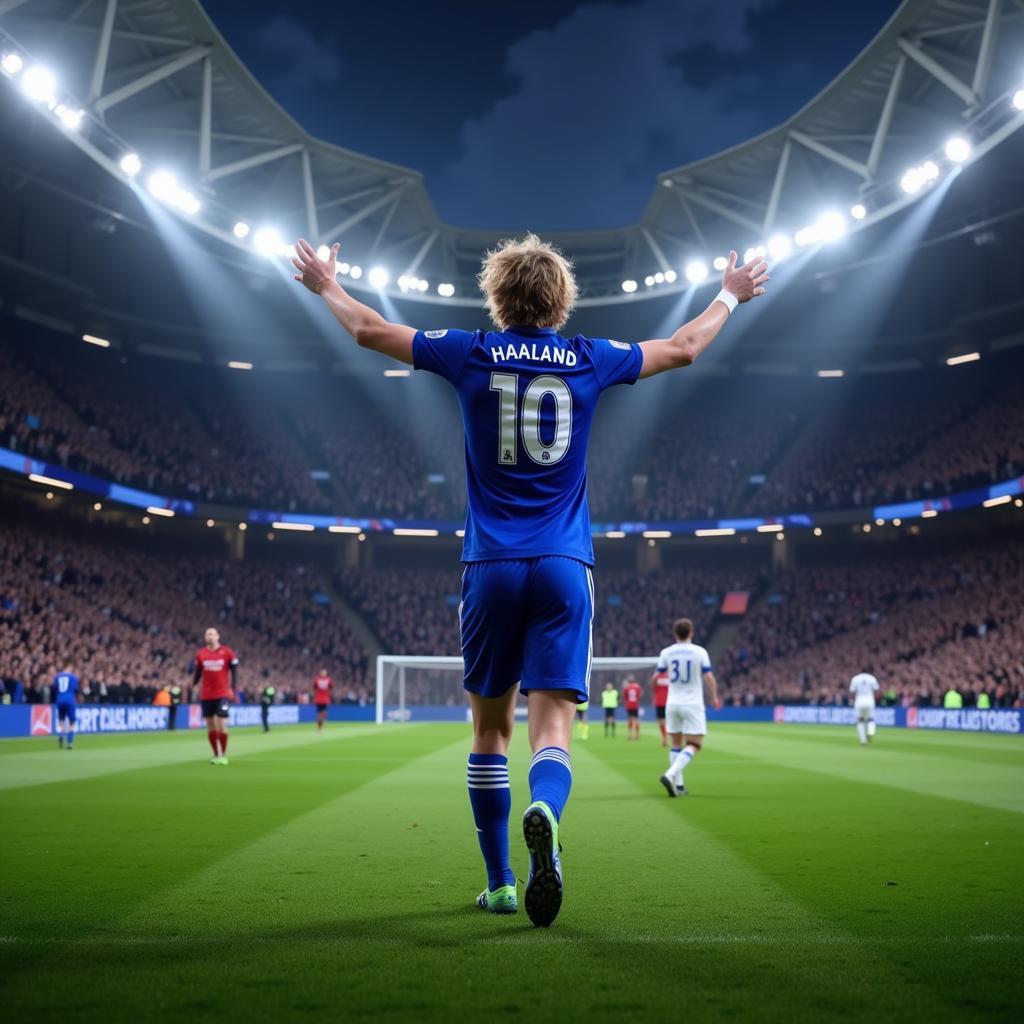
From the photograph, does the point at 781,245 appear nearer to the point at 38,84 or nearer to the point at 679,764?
the point at 38,84

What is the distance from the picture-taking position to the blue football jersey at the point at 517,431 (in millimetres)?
4707

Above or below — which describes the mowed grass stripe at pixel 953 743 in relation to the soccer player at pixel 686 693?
below

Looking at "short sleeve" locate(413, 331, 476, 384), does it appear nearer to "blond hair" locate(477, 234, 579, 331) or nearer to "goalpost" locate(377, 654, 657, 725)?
"blond hair" locate(477, 234, 579, 331)

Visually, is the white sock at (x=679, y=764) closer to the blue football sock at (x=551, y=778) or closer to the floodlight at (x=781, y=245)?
the blue football sock at (x=551, y=778)

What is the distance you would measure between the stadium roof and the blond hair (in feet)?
93.2

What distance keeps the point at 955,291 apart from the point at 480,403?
54.5 metres

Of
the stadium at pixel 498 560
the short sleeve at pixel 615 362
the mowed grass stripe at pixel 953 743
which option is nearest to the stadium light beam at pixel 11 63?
the stadium at pixel 498 560

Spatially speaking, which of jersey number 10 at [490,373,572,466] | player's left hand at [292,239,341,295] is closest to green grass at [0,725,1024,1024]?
jersey number 10 at [490,373,572,466]

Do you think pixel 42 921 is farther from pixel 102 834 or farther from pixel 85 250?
pixel 85 250

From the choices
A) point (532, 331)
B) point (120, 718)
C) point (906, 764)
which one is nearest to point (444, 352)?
point (532, 331)

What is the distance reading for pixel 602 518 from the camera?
2392 inches

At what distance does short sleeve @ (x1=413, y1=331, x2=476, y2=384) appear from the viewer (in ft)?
15.6

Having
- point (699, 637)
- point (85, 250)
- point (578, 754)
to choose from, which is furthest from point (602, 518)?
point (578, 754)

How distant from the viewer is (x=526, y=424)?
4.73m
